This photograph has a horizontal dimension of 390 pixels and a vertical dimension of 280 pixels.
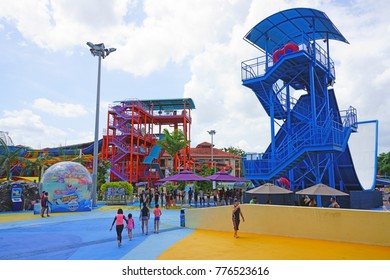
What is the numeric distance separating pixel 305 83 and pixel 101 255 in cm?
2085

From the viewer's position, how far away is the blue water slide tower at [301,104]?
19266 mm

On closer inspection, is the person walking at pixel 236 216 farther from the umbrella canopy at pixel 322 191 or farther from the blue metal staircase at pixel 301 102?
the blue metal staircase at pixel 301 102

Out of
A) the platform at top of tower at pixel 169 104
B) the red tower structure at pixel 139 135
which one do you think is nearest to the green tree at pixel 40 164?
the red tower structure at pixel 139 135

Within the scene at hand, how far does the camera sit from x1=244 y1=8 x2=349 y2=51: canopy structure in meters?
21.1

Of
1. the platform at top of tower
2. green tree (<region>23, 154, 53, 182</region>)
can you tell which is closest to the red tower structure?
the platform at top of tower

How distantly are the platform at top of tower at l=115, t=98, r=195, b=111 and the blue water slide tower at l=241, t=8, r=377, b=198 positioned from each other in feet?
76.2

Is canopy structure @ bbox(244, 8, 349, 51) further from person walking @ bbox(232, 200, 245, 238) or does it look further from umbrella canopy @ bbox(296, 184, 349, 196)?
person walking @ bbox(232, 200, 245, 238)

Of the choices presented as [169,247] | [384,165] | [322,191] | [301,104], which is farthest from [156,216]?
[384,165]

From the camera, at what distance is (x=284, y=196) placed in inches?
867

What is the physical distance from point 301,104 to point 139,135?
23928mm

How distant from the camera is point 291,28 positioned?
2322 cm

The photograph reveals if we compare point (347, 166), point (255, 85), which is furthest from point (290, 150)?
point (347, 166)
